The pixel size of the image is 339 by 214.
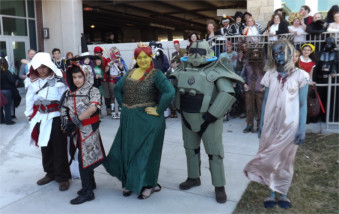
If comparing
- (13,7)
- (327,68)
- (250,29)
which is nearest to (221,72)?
(327,68)

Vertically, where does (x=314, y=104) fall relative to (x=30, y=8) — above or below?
below

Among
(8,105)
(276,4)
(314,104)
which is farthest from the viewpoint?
(276,4)

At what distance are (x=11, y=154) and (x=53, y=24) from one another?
8.94 meters

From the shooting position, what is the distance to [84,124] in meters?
3.50

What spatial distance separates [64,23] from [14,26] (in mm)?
2037

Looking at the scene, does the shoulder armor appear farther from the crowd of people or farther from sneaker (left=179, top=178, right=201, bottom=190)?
sneaker (left=179, top=178, right=201, bottom=190)

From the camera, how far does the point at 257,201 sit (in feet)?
11.7

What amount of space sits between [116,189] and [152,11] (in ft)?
55.4

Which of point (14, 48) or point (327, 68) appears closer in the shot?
point (327, 68)

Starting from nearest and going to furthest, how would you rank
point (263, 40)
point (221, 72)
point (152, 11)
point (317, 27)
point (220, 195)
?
point (221, 72) < point (220, 195) < point (317, 27) < point (263, 40) < point (152, 11)

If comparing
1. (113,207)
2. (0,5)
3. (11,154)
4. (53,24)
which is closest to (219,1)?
(53,24)

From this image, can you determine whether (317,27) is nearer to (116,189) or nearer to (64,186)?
(116,189)

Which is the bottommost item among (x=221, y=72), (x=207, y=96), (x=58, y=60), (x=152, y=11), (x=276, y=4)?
(x=207, y=96)

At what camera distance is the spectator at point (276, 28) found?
7074 mm
